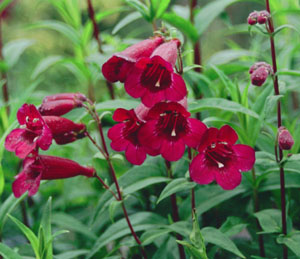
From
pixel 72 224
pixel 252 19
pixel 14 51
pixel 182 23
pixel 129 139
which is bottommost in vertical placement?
pixel 72 224

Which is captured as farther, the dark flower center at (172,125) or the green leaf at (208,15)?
the green leaf at (208,15)

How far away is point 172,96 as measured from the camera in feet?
3.11

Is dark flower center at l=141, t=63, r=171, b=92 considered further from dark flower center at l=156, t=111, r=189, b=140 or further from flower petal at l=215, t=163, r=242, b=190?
flower petal at l=215, t=163, r=242, b=190

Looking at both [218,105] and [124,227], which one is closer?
[218,105]

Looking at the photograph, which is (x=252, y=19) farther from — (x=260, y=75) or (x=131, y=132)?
(x=131, y=132)

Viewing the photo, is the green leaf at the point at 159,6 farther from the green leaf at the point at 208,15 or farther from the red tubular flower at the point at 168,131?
the red tubular flower at the point at 168,131

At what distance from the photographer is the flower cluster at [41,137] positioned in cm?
103

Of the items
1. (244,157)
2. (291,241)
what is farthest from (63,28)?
(291,241)

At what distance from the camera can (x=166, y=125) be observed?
1.00m

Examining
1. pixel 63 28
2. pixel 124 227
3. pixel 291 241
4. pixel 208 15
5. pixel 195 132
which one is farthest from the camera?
pixel 63 28

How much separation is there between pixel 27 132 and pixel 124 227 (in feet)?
1.27

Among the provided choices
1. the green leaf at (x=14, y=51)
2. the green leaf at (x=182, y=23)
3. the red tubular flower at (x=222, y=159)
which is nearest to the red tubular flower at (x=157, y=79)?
the red tubular flower at (x=222, y=159)

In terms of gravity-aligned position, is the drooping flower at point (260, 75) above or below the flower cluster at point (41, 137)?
above

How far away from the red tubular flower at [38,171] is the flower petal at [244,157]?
410 mm
